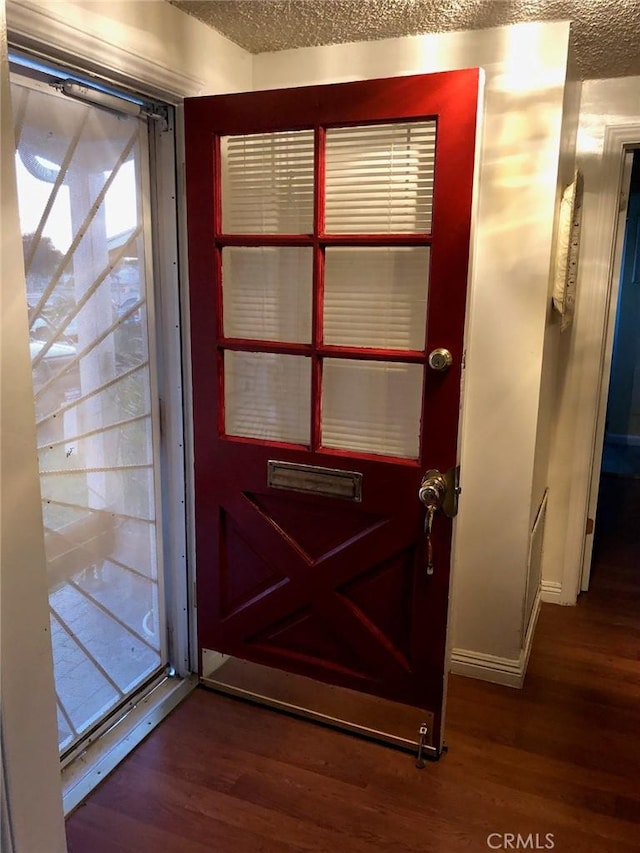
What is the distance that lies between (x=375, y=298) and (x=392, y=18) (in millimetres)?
777

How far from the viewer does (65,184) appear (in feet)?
5.55

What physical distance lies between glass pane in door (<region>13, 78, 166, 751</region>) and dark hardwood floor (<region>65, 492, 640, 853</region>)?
0.29 metres

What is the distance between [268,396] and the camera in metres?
2.08

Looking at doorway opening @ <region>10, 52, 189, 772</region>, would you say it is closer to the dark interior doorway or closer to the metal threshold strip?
the metal threshold strip

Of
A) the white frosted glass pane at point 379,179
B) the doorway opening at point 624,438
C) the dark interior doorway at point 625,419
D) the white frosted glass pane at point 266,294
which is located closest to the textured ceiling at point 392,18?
the white frosted glass pane at point 379,179

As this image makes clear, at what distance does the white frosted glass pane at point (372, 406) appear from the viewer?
191 cm

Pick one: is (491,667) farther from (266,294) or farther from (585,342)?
(266,294)

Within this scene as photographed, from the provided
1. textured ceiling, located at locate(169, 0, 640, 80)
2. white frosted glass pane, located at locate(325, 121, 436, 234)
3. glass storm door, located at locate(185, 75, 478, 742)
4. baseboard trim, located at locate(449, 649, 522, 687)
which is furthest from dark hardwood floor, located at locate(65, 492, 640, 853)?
textured ceiling, located at locate(169, 0, 640, 80)

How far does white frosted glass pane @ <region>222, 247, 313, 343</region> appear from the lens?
6.54 feet

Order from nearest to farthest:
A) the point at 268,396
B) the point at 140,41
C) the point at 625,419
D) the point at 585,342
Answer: the point at 140,41 < the point at 268,396 < the point at 585,342 < the point at 625,419

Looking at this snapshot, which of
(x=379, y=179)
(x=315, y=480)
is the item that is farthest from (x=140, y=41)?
(x=315, y=480)

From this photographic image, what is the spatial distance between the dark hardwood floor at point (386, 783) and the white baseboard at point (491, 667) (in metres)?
0.03

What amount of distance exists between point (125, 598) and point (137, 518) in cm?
25

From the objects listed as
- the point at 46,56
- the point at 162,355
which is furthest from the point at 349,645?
the point at 46,56
